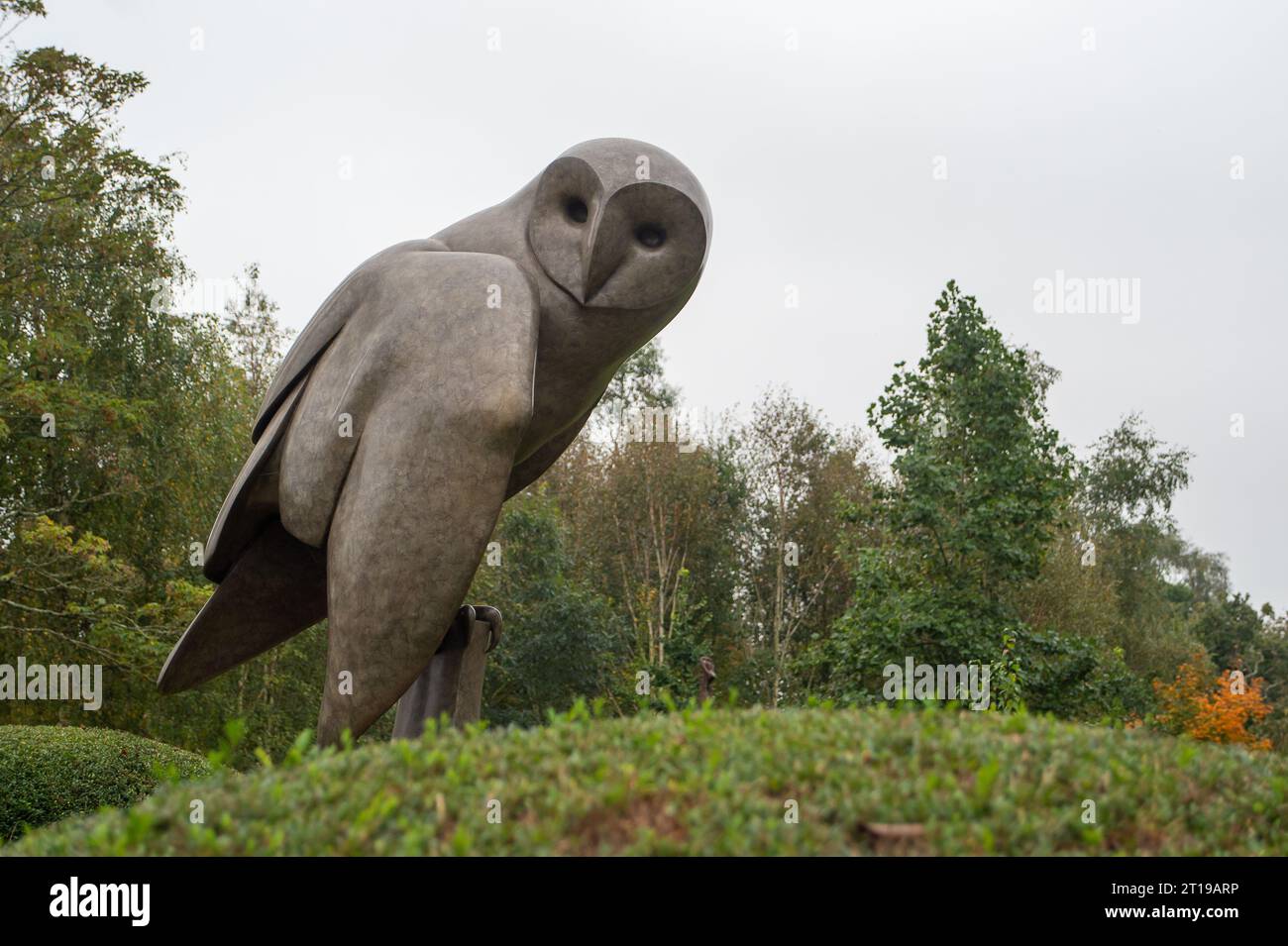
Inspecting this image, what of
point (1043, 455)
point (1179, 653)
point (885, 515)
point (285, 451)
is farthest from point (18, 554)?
point (1179, 653)

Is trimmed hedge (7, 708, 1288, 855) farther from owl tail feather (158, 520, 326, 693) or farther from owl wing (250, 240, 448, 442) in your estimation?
owl tail feather (158, 520, 326, 693)

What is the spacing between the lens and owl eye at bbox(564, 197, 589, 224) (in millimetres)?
7066

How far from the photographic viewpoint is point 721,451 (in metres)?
27.2

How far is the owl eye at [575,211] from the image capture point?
7066 millimetres

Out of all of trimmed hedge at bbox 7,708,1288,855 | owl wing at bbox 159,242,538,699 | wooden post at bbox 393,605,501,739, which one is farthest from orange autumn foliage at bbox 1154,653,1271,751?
trimmed hedge at bbox 7,708,1288,855

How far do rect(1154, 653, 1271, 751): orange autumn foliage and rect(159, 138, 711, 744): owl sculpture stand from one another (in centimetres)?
1401

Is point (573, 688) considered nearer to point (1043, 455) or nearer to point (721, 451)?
point (721, 451)

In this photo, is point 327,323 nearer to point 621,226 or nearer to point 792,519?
point 621,226

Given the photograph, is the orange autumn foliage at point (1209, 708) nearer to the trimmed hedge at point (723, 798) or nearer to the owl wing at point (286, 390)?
the owl wing at point (286, 390)

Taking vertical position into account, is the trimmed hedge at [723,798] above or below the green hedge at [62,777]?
above

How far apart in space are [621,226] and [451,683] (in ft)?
9.83

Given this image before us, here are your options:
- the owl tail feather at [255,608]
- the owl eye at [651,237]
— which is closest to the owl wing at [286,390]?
the owl tail feather at [255,608]

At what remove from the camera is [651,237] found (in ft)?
23.0

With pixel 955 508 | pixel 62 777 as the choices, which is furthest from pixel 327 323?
pixel 955 508
